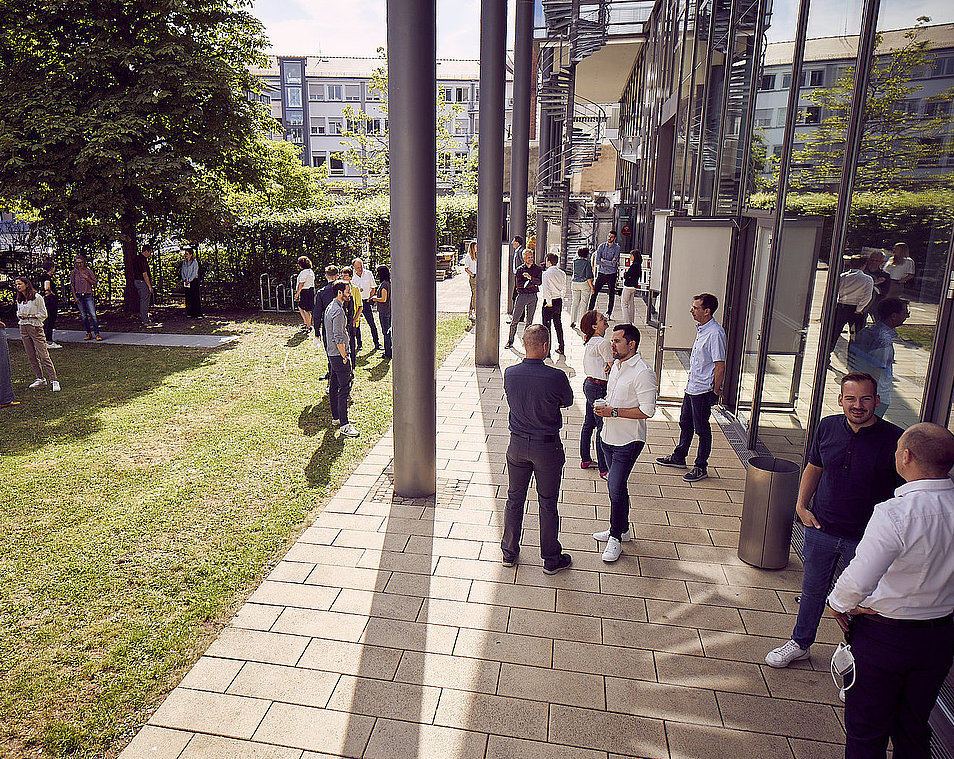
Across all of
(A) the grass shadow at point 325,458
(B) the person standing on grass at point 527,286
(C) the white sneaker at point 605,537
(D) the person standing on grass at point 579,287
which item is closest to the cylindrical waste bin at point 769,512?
(C) the white sneaker at point 605,537

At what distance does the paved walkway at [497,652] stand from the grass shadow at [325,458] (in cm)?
84

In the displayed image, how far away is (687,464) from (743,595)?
2.91 meters

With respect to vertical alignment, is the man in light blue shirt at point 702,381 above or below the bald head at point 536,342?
below

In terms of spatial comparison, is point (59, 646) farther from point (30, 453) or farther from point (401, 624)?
point (30, 453)

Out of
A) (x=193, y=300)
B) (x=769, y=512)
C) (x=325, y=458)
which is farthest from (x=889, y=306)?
(x=193, y=300)

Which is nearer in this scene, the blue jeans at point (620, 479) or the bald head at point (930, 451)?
the bald head at point (930, 451)

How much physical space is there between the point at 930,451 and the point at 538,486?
9.94 feet

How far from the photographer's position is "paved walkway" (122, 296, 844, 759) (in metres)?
4.14

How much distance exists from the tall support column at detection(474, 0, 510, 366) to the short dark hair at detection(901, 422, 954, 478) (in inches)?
379

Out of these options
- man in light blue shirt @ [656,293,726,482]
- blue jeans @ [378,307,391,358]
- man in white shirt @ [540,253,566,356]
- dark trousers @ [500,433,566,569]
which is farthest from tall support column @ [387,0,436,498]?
blue jeans @ [378,307,391,358]

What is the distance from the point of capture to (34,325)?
442 inches

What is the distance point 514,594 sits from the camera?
18.4 ft

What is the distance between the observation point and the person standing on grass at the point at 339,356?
8992 mm

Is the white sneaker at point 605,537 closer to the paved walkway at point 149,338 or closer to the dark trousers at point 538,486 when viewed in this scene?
the dark trousers at point 538,486
